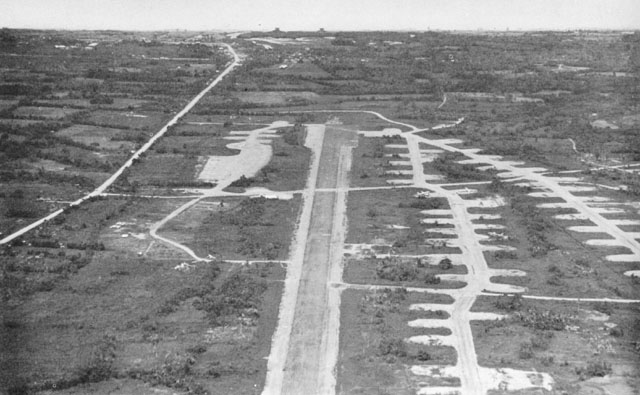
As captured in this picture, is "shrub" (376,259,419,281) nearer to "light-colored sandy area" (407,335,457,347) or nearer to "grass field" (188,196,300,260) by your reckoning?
"grass field" (188,196,300,260)

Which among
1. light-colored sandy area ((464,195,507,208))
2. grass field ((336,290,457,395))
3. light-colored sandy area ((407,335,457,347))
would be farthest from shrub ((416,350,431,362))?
light-colored sandy area ((464,195,507,208))

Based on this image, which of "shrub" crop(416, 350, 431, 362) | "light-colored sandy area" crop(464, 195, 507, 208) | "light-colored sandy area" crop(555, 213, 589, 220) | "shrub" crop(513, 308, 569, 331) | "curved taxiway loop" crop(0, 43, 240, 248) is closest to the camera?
"shrub" crop(416, 350, 431, 362)

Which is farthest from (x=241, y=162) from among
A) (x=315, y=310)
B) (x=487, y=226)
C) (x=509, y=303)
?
(x=509, y=303)

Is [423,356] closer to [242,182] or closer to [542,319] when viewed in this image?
[542,319]

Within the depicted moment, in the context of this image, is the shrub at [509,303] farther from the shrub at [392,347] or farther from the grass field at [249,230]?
the grass field at [249,230]

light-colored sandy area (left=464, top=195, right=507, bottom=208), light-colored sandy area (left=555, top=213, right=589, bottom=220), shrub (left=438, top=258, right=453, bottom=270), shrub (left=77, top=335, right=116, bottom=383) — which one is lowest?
shrub (left=77, top=335, right=116, bottom=383)

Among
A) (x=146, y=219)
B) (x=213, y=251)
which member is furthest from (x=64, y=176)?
(x=213, y=251)

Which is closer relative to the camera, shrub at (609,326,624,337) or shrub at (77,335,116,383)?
shrub at (77,335,116,383)

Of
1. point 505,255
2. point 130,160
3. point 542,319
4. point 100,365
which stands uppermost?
point 130,160

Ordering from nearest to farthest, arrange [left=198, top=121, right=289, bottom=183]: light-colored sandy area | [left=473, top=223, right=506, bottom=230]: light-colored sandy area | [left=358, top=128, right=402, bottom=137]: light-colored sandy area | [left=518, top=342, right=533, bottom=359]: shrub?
[left=518, top=342, right=533, bottom=359]: shrub → [left=473, top=223, right=506, bottom=230]: light-colored sandy area → [left=198, top=121, right=289, bottom=183]: light-colored sandy area → [left=358, top=128, right=402, bottom=137]: light-colored sandy area

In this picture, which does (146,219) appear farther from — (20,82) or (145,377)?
(20,82)

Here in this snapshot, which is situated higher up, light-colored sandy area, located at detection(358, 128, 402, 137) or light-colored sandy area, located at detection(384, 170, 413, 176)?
light-colored sandy area, located at detection(358, 128, 402, 137)
